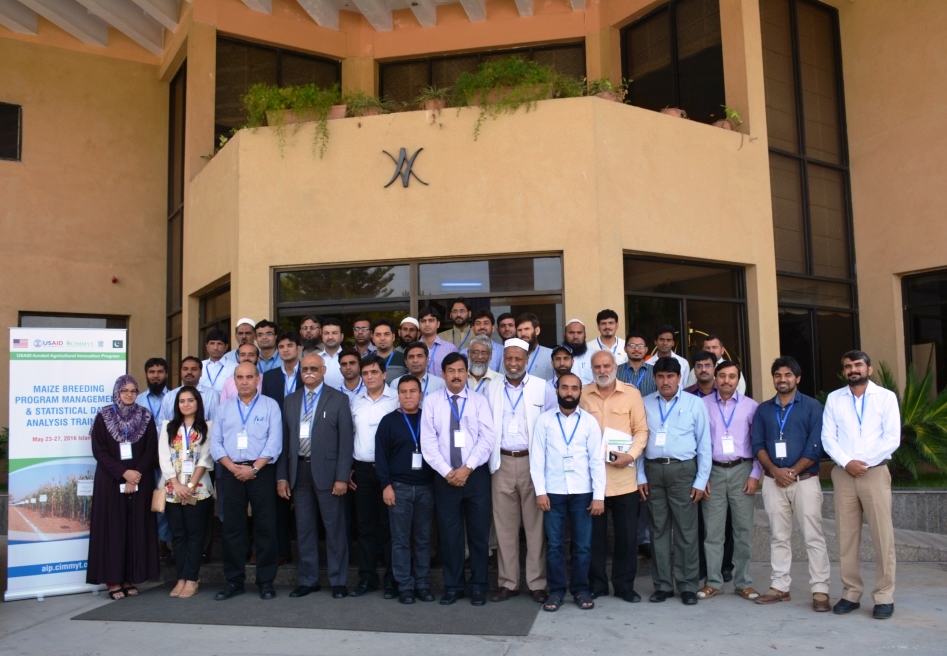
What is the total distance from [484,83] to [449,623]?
5752mm

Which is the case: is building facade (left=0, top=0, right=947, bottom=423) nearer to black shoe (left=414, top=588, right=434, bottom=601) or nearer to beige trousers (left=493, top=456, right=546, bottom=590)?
beige trousers (left=493, top=456, right=546, bottom=590)

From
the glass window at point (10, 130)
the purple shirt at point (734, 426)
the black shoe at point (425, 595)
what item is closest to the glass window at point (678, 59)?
the purple shirt at point (734, 426)

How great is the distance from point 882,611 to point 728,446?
1.42 meters

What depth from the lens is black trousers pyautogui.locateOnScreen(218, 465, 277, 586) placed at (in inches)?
256

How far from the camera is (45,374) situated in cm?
709

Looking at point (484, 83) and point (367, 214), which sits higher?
point (484, 83)

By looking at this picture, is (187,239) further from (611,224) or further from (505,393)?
(505,393)

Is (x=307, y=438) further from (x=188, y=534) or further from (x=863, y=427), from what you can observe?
(x=863, y=427)

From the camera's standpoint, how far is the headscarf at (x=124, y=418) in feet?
22.4

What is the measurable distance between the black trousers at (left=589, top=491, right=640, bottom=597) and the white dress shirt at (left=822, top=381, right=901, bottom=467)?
1.39m

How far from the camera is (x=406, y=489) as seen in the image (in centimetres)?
623

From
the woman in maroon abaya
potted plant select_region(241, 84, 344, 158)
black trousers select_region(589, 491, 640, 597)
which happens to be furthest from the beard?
potted plant select_region(241, 84, 344, 158)

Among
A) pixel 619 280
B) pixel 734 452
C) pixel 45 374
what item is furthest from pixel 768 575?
pixel 45 374

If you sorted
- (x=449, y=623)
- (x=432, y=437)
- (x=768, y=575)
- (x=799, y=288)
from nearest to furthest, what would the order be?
(x=449, y=623)
(x=432, y=437)
(x=768, y=575)
(x=799, y=288)
